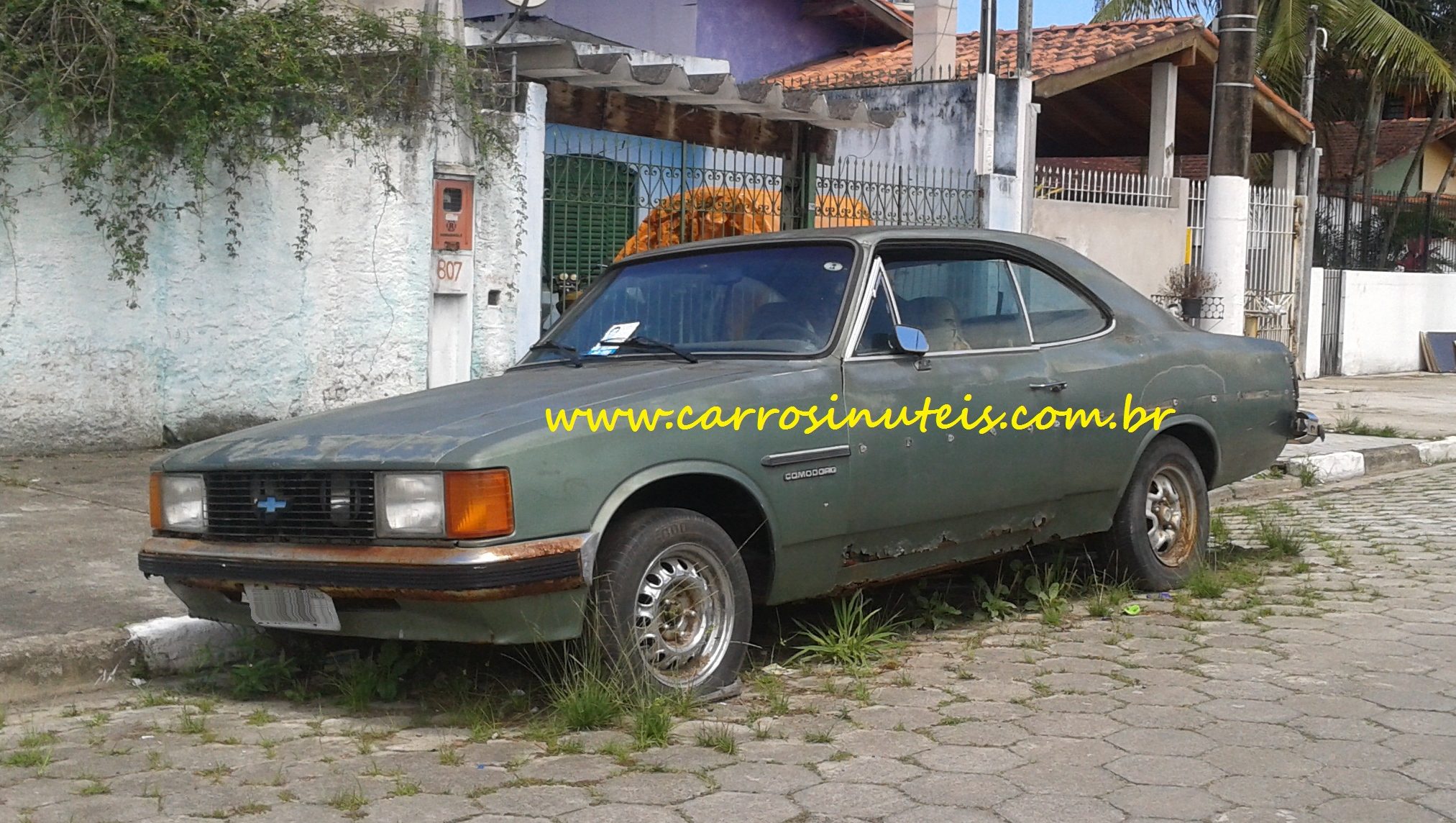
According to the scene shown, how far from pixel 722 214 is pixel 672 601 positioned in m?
7.88

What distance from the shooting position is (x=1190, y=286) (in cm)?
1700

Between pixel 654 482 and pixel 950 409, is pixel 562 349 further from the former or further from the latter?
pixel 950 409

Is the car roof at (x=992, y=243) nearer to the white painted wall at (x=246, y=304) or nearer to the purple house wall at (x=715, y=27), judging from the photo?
the white painted wall at (x=246, y=304)

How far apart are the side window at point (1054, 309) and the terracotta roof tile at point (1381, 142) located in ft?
86.4

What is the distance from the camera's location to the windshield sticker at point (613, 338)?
18.2 feet

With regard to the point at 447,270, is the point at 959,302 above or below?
below

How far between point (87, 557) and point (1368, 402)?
1354 centimetres

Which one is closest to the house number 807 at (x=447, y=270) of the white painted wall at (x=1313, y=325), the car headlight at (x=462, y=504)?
the car headlight at (x=462, y=504)

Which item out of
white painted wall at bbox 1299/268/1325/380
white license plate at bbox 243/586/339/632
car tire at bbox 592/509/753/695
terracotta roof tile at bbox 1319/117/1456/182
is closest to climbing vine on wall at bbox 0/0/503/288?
white license plate at bbox 243/586/339/632

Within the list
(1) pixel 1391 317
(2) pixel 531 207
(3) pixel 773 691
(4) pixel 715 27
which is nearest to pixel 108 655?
(3) pixel 773 691

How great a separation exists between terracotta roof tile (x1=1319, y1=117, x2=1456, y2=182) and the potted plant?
14.0 metres

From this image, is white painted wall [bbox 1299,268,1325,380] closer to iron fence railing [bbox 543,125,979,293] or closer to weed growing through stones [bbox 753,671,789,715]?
iron fence railing [bbox 543,125,979,293]

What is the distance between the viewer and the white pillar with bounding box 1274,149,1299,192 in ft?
66.9

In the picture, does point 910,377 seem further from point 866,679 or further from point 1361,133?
point 1361,133
